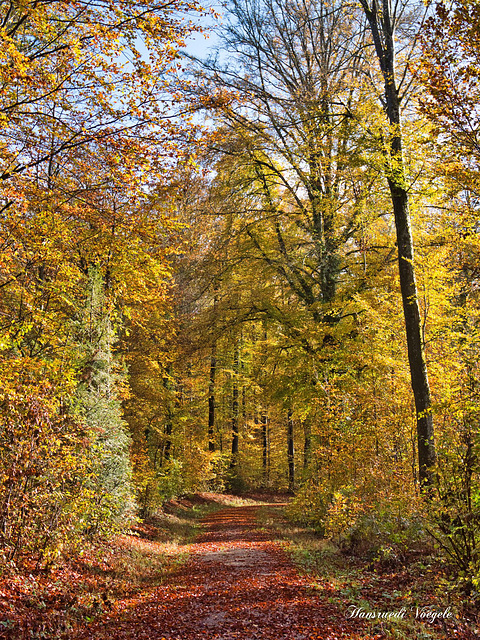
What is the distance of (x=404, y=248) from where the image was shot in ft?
29.3

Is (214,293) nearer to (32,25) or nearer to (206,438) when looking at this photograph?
(32,25)

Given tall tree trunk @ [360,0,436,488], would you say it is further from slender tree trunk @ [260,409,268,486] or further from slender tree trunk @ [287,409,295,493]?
slender tree trunk @ [260,409,268,486]

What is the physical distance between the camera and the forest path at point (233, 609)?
505cm

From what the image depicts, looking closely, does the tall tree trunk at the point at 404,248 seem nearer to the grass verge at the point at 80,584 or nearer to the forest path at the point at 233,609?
the forest path at the point at 233,609

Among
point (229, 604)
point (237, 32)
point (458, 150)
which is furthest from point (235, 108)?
point (229, 604)

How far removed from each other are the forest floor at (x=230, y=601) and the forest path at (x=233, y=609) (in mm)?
14

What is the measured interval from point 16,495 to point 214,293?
31.5 ft

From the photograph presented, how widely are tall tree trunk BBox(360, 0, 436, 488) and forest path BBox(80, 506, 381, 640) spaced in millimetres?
2906

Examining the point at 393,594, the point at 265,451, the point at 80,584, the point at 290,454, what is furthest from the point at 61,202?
the point at 265,451

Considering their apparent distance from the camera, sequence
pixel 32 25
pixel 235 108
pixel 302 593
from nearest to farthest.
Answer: pixel 302 593 → pixel 32 25 → pixel 235 108

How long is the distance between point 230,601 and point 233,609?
1.30 feet

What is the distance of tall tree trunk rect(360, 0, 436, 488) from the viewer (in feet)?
26.3

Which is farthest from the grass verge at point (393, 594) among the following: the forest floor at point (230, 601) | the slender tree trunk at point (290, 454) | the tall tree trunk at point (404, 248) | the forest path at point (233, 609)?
the slender tree trunk at point (290, 454)

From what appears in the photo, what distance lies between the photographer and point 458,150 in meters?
6.15
